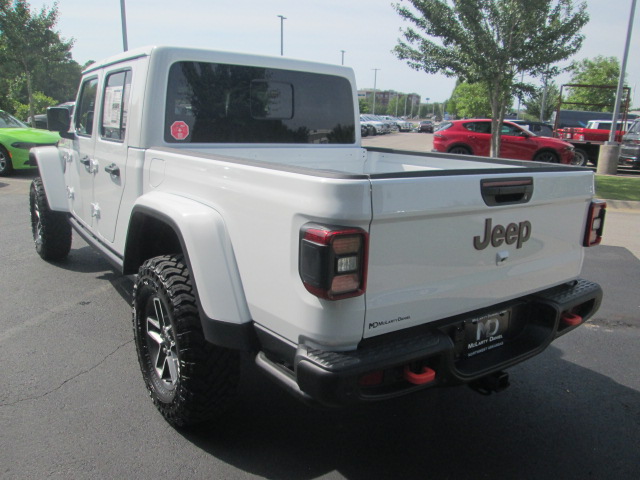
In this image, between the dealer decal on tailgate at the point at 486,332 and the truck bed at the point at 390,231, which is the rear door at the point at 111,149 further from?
the dealer decal on tailgate at the point at 486,332

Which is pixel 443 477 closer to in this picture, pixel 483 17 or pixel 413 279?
pixel 413 279

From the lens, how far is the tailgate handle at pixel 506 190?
2289mm

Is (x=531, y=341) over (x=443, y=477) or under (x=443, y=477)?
over

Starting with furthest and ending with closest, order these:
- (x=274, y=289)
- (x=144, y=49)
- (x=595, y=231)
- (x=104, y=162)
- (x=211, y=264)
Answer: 1. (x=104, y=162)
2. (x=144, y=49)
3. (x=595, y=231)
4. (x=211, y=264)
5. (x=274, y=289)

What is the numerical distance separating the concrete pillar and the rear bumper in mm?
14020

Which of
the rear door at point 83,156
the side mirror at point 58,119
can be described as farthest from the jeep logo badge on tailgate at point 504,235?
the side mirror at point 58,119

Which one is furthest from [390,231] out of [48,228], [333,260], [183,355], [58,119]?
[48,228]

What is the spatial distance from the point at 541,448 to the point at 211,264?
198 cm

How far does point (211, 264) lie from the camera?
235 centimetres

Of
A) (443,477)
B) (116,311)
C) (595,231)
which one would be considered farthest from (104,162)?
(595,231)

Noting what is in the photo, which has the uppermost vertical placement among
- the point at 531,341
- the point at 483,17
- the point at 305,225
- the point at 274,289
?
the point at 483,17

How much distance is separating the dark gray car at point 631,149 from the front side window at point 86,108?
1560cm

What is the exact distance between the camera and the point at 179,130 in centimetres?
338

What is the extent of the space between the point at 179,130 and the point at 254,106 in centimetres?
62
